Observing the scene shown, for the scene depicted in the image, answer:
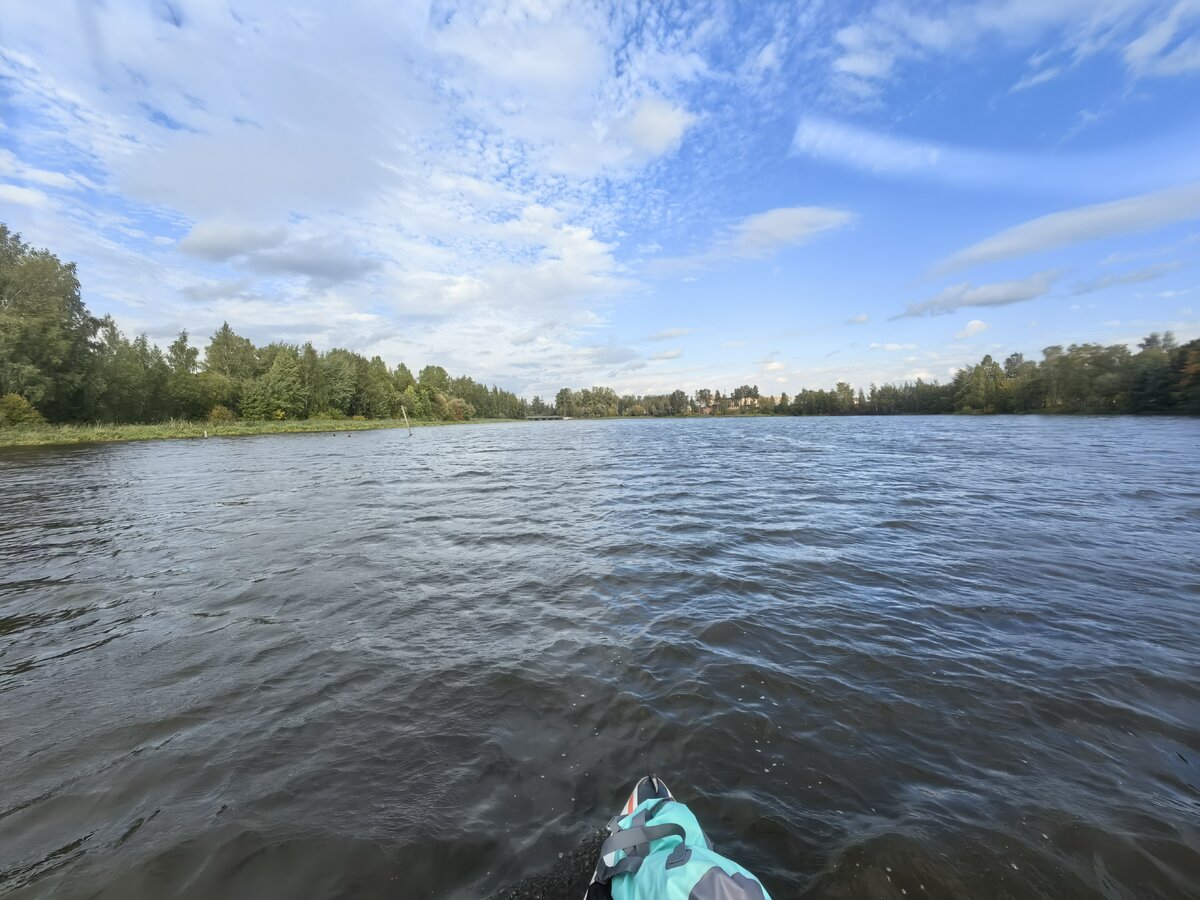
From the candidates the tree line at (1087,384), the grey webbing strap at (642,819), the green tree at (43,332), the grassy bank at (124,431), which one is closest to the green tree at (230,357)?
the grassy bank at (124,431)

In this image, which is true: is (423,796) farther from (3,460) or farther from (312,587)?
(3,460)

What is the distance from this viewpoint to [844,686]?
5.53 metres

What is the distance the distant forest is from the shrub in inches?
4.1

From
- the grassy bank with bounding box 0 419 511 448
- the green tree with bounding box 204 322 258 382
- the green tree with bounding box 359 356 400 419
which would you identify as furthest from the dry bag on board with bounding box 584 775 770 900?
the green tree with bounding box 359 356 400 419

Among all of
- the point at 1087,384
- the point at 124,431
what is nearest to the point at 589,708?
the point at 124,431

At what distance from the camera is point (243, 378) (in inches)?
3541

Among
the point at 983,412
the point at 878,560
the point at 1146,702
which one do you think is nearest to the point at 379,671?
the point at 1146,702

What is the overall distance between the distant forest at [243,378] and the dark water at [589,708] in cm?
5626

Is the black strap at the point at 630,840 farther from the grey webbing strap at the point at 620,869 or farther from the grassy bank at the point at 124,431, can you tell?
the grassy bank at the point at 124,431

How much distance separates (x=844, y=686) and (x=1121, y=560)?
8901 millimetres

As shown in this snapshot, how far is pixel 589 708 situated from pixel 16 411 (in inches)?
2650

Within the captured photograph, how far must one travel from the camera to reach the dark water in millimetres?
3441

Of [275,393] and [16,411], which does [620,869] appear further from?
[275,393]

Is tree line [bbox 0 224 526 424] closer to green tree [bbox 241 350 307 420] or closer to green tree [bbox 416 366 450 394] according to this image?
green tree [bbox 241 350 307 420]
